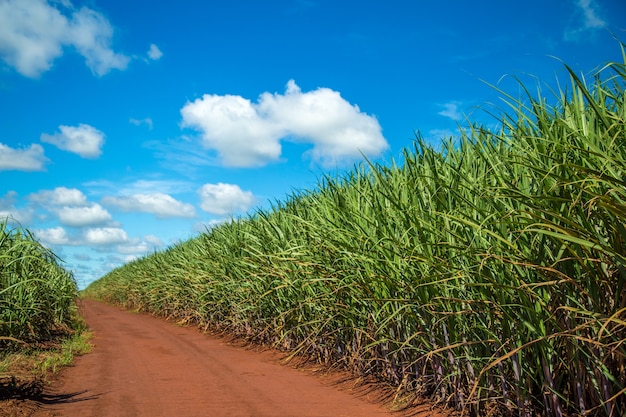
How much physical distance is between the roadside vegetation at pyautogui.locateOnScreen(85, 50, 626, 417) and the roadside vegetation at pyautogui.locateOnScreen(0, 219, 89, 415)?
2.46 metres

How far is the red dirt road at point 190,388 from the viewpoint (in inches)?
145

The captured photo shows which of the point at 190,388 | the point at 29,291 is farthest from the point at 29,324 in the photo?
the point at 190,388

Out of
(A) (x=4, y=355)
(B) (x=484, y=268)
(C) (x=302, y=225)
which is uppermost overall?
(C) (x=302, y=225)

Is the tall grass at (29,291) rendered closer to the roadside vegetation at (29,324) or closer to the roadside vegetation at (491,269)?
the roadside vegetation at (29,324)

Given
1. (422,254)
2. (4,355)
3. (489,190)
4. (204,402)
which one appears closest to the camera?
(489,190)

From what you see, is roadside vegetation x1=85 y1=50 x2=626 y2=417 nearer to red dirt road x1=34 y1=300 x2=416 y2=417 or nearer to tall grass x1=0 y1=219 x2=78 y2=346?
red dirt road x1=34 y1=300 x2=416 y2=417

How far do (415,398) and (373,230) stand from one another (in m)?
1.30

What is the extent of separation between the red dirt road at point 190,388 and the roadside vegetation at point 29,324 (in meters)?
0.21

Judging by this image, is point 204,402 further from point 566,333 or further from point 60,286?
point 60,286

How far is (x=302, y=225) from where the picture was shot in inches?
221

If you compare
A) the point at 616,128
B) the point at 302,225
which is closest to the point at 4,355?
the point at 302,225

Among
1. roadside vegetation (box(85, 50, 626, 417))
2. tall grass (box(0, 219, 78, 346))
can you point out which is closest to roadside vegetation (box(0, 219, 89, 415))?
tall grass (box(0, 219, 78, 346))

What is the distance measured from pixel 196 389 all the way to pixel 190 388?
7cm

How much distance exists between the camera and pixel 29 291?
6.32 metres
